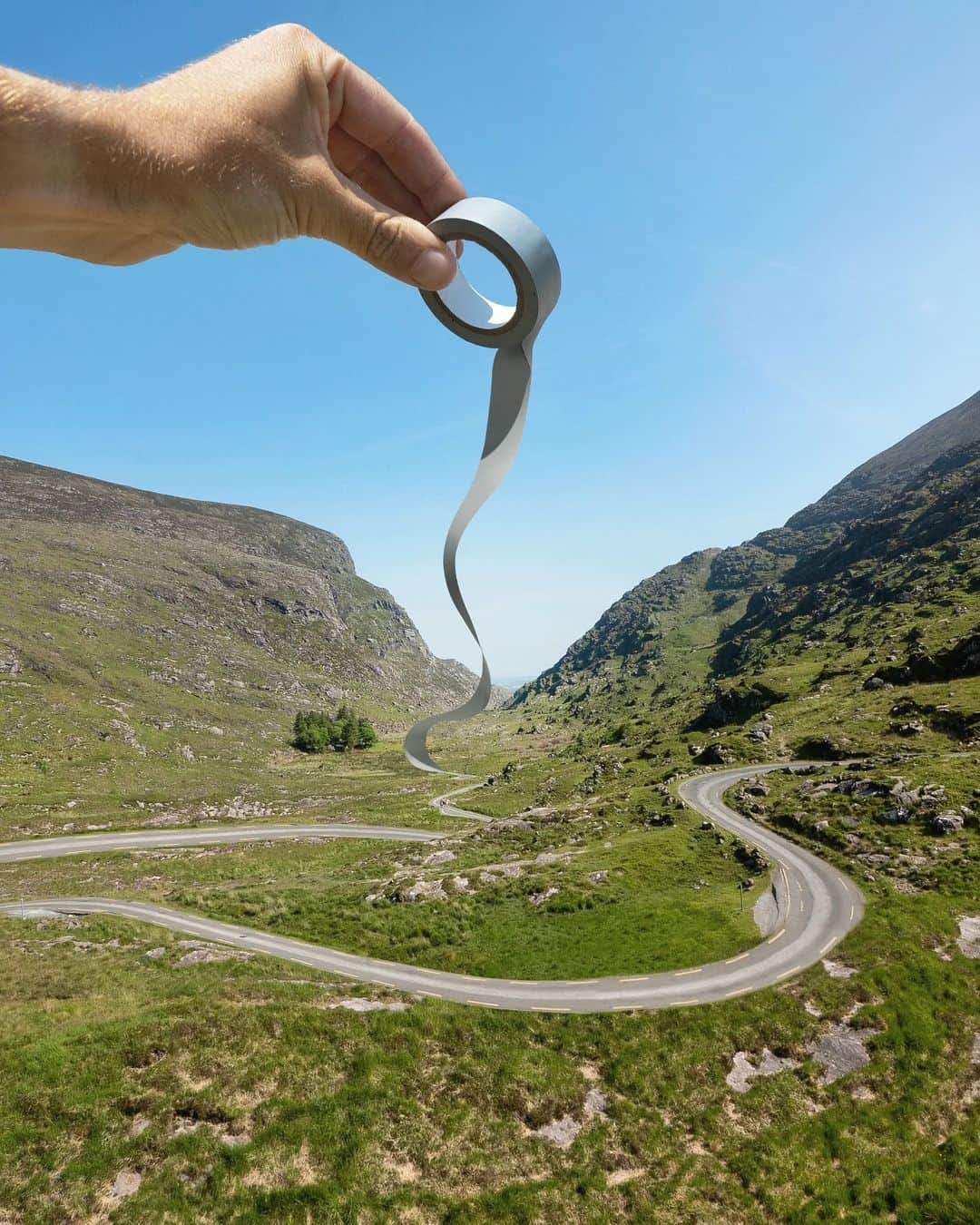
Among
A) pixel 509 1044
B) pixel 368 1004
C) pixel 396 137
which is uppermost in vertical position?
pixel 396 137

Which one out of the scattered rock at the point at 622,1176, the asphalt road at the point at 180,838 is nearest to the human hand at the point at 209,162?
the scattered rock at the point at 622,1176

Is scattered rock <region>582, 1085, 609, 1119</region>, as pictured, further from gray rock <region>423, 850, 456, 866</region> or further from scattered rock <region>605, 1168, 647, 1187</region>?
gray rock <region>423, 850, 456, 866</region>

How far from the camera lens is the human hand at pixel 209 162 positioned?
10.8 ft

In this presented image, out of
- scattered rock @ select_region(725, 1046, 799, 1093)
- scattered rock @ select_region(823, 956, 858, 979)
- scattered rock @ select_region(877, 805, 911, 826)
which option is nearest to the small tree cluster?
scattered rock @ select_region(877, 805, 911, 826)

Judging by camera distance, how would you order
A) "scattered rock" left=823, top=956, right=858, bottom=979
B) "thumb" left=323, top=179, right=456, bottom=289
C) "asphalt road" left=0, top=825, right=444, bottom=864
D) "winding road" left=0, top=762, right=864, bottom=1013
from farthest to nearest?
"asphalt road" left=0, top=825, right=444, bottom=864, "scattered rock" left=823, top=956, right=858, bottom=979, "winding road" left=0, top=762, right=864, bottom=1013, "thumb" left=323, top=179, right=456, bottom=289

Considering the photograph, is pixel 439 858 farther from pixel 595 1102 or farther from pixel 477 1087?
pixel 595 1102

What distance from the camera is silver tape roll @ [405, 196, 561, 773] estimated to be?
636 centimetres

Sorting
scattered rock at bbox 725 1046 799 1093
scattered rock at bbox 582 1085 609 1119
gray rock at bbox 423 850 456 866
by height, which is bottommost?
gray rock at bbox 423 850 456 866

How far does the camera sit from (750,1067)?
78.4ft

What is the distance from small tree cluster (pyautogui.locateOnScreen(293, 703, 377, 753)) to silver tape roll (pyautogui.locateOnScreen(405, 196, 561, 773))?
184417 mm

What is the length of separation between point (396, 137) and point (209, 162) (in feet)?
10.7

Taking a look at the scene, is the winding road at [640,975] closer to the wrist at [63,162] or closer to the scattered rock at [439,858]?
the scattered rock at [439,858]

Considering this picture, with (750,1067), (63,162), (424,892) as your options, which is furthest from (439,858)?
(63,162)

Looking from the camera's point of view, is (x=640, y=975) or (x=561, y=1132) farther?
(x=640, y=975)
